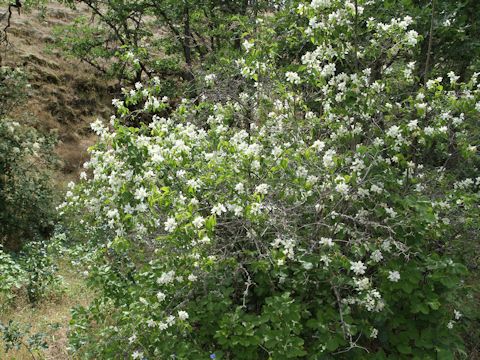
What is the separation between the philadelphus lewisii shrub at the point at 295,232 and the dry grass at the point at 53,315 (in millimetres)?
860

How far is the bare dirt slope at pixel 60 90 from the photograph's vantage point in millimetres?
12734

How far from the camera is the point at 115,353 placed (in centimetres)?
338

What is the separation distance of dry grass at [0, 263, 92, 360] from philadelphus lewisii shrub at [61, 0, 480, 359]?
860mm

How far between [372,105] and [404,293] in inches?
51.7

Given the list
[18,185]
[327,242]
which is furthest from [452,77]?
[18,185]

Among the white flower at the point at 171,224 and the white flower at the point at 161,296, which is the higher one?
the white flower at the point at 171,224

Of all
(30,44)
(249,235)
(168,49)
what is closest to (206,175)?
(249,235)

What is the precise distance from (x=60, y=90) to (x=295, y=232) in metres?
12.2

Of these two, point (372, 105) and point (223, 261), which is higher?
point (372, 105)

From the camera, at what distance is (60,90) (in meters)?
13.8

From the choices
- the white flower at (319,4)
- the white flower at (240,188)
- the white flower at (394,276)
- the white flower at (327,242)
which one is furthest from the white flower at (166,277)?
the white flower at (319,4)

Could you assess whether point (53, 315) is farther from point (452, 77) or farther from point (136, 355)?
point (452, 77)

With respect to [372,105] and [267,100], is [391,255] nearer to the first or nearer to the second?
[372,105]

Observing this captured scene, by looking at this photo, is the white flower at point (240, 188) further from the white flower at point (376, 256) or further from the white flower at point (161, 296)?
the white flower at point (376, 256)
